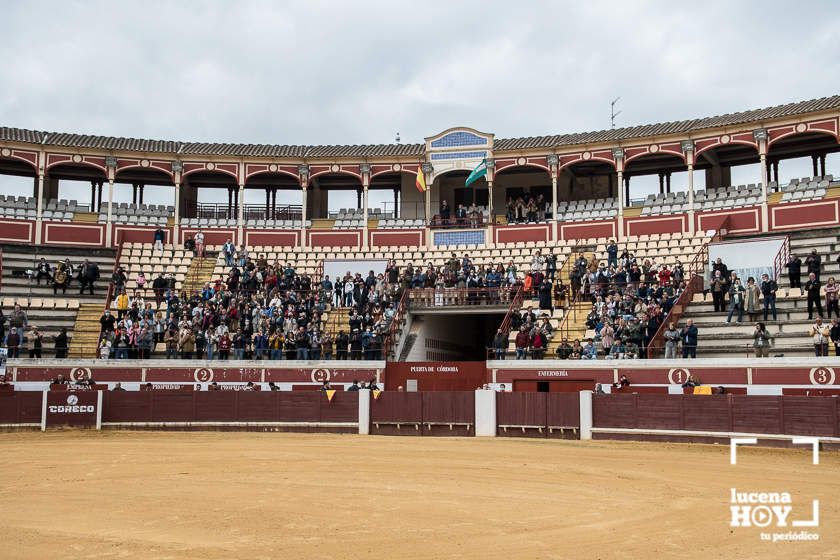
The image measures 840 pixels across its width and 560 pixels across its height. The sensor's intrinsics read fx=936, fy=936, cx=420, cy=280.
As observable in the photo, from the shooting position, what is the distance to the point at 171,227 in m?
37.9

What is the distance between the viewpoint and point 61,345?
93.9 feet

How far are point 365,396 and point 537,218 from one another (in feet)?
46.1

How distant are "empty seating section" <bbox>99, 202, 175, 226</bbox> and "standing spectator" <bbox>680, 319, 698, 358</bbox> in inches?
876

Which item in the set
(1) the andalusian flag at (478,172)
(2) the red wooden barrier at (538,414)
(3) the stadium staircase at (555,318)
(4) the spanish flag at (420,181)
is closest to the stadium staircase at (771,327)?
(3) the stadium staircase at (555,318)

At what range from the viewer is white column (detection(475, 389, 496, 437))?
2444cm

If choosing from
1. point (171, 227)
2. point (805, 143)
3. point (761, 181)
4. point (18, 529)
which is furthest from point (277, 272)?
point (18, 529)

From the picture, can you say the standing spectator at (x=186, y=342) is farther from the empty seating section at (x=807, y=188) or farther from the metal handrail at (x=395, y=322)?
the empty seating section at (x=807, y=188)

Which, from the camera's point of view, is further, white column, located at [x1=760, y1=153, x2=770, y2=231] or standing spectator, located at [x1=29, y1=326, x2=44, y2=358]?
white column, located at [x1=760, y1=153, x2=770, y2=231]

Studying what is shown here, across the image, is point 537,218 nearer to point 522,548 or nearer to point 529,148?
point 529,148

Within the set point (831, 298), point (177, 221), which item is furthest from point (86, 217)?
point (831, 298)

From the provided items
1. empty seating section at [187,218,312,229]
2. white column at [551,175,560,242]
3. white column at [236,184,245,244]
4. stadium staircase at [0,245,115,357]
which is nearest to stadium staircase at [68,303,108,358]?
stadium staircase at [0,245,115,357]

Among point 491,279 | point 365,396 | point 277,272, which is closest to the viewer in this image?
point 365,396

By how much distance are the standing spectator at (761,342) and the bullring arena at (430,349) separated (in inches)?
4.1

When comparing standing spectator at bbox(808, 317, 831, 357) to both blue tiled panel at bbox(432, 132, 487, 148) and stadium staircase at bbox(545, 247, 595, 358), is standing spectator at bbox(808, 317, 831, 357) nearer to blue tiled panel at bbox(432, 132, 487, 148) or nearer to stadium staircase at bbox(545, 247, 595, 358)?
stadium staircase at bbox(545, 247, 595, 358)
